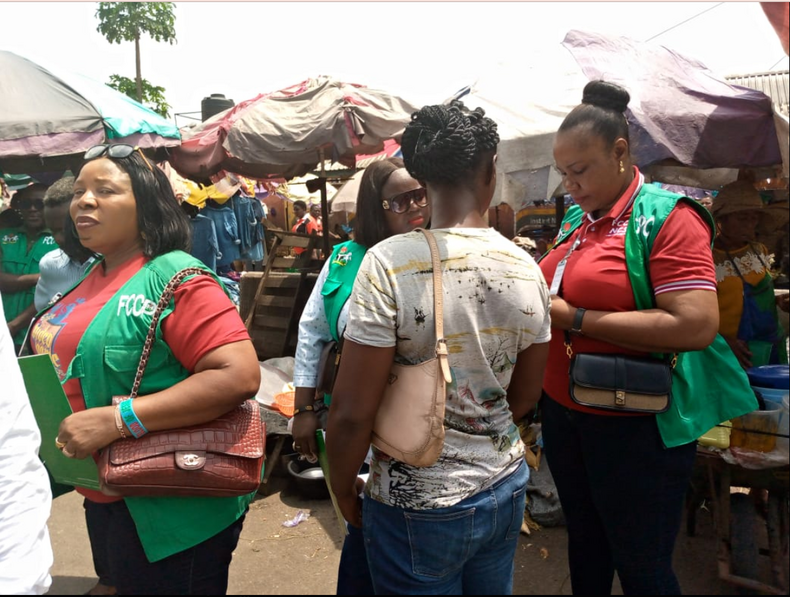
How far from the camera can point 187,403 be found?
1.59 meters

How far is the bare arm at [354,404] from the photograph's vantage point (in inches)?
51.5

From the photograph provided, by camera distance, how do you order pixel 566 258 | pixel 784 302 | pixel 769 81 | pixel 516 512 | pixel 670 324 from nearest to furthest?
1. pixel 516 512
2. pixel 670 324
3. pixel 566 258
4. pixel 784 302
5. pixel 769 81

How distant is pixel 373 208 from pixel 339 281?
0.33 m

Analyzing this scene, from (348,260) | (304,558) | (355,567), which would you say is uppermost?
(348,260)

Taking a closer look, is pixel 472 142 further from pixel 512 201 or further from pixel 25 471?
pixel 512 201

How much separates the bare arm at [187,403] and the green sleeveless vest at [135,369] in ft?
0.26

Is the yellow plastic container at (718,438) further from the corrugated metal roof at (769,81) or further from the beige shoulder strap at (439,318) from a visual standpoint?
the corrugated metal roof at (769,81)

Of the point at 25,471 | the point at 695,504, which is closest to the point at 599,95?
the point at 25,471

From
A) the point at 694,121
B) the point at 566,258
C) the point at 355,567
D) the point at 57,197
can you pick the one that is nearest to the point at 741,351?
the point at 694,121

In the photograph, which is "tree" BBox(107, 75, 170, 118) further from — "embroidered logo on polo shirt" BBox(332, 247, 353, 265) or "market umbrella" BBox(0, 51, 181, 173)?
"embroidered logo on polo shirt" BBox(332, 247, 353, 265)

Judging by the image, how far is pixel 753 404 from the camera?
1934mm

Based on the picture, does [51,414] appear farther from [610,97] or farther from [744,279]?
[744,279]

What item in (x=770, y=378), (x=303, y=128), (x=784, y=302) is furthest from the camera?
(x=303, y=128)

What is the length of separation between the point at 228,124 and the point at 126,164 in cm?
363
